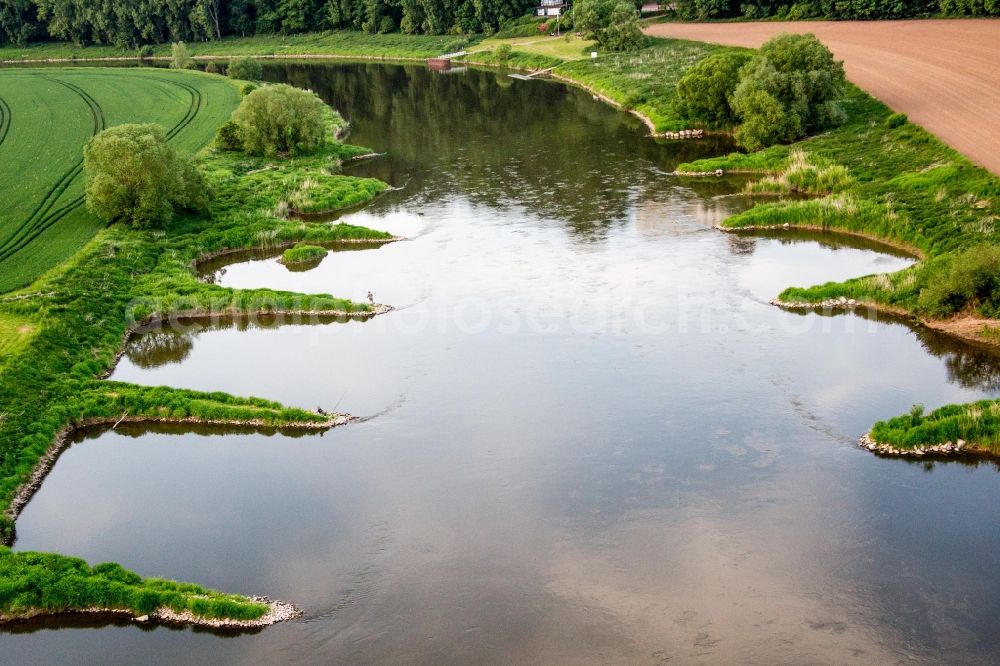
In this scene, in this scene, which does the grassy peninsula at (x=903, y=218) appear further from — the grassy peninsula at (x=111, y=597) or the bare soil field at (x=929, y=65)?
the grassy peninsula at (x=111, y=597)

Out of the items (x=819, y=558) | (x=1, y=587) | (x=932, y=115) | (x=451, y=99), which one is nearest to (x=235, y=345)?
(x=1, y=587)

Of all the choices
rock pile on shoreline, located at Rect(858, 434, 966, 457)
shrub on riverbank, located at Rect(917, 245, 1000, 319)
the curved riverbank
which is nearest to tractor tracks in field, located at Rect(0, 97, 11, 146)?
the curved riverbank

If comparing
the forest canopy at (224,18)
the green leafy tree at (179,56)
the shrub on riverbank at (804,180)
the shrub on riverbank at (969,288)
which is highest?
the forest canopy at (224,18)

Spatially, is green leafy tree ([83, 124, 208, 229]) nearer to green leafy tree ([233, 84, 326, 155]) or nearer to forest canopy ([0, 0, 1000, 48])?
green leafy tree ([233, 84, 326, 155])

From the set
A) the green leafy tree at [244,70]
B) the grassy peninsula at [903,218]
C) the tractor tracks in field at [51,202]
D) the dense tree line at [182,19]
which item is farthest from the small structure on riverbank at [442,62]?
the grassy peninsula at [903,218]

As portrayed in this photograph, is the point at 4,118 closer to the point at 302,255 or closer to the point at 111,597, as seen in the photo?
the point at 302,255

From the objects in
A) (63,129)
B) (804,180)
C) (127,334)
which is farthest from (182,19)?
(804,180)
